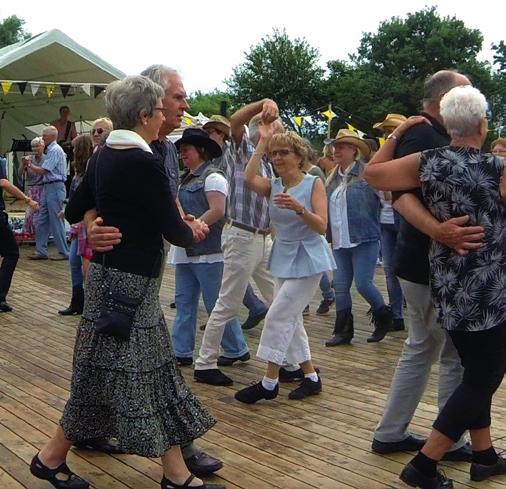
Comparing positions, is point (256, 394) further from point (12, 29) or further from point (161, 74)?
point (12, 29)

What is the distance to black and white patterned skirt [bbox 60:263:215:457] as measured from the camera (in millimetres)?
3215

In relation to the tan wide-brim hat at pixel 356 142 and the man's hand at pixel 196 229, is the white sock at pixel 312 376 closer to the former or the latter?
the man's hand at pixel 196 229

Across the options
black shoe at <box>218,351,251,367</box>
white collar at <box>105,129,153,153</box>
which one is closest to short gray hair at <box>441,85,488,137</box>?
white collar at <box>105,129,153,153</box>

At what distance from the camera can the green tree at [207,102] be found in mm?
50375

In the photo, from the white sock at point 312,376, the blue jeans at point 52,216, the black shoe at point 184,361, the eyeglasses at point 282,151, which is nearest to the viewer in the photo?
the eyeglasses at point 282,151

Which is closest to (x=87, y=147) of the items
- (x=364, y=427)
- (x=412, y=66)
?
(x=364, y=427)

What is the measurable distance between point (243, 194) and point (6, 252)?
11.4 feet

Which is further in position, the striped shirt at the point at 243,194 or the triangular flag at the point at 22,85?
the triangular flag at the point at 22,85

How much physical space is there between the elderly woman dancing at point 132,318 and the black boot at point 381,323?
3.62 m

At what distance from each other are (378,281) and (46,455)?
7.29 m

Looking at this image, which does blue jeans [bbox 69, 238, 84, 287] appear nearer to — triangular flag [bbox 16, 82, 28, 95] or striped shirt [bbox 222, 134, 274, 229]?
striped shirt [bbox 222, 134, 274, 229]

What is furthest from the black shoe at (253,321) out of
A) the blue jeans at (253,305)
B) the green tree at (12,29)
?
the green tree at (12,29)

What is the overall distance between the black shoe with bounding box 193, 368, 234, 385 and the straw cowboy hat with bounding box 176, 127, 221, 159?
1.51m

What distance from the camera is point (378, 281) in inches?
406
